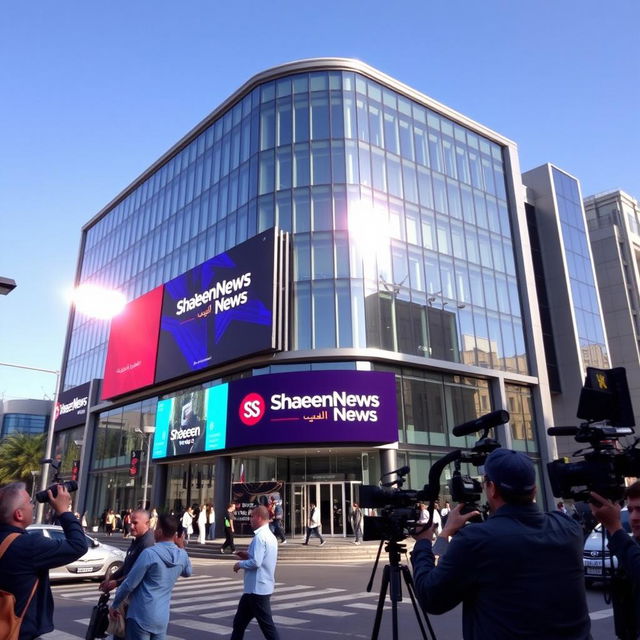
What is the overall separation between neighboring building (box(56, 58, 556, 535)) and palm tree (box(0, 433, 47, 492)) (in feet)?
45.2

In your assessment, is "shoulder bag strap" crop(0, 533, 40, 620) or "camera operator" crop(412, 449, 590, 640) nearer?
"camera operator" crop(412, 449, 590, 640)

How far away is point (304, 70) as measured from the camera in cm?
3222

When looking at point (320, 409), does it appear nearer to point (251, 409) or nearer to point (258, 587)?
point (251, 409)

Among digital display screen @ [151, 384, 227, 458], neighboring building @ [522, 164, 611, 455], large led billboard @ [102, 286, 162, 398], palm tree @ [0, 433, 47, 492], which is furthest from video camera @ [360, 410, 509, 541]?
palm tree @ [0, 433, 47, 492]

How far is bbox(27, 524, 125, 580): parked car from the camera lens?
559 inches

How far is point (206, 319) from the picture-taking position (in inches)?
1251

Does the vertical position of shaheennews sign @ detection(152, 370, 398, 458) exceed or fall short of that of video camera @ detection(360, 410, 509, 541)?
it exceeds it

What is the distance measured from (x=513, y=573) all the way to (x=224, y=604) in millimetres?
9970

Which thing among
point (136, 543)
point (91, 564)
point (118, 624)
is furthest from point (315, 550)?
point (118, 624)

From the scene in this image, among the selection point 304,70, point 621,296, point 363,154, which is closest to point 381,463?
point 363,154

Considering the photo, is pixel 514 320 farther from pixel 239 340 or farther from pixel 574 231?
pixel 239 340

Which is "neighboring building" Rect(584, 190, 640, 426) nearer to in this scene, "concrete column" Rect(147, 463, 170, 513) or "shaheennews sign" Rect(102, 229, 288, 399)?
"shaheennews sign" Rect(102, 229, 288, 399)

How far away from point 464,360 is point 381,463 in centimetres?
837

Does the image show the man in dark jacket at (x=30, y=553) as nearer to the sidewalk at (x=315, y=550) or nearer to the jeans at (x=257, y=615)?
the jeans at (x=257, y=615)
